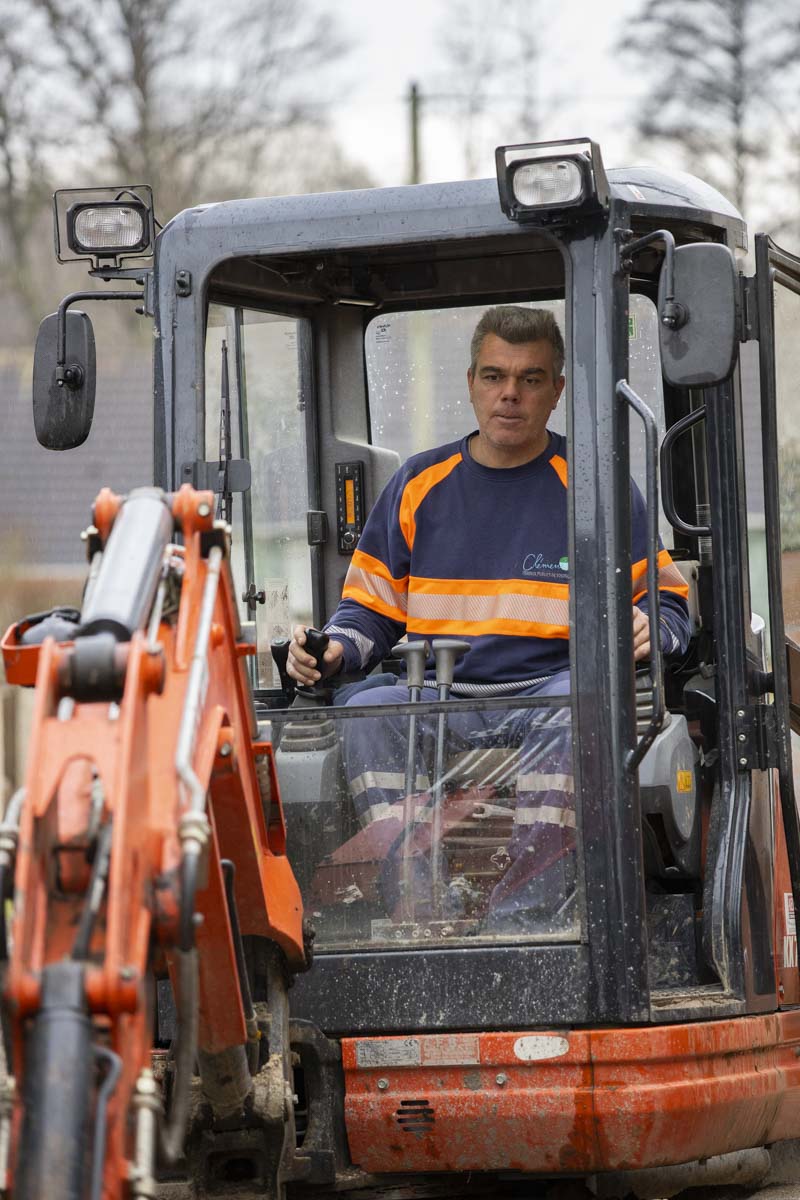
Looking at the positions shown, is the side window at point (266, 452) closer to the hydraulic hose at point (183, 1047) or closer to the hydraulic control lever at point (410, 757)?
the hydraulic control lever at point (410, 757)

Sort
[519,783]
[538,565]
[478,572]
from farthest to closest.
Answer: [478,572], [538,565], [519,783]

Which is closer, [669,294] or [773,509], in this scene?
[669,294]

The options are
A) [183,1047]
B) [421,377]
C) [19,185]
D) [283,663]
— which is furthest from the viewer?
[19,185]

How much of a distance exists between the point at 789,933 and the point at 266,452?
73.8 inches

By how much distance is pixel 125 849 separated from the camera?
2.39 m

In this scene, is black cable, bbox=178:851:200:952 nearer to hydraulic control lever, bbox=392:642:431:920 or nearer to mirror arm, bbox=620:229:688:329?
hydraulic control lever, bbox=392:642:431:920

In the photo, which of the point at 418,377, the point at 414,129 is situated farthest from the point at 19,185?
the point at 418,377

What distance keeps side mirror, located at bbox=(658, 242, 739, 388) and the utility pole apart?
1657 cm

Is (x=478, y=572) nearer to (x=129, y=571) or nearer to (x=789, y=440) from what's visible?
(x=789, y=440)

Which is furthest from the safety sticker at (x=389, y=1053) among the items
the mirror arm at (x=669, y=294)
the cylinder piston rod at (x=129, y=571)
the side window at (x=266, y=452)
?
the mirror arm at (x=669, y=294)

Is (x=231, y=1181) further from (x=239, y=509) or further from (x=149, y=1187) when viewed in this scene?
(x=239, y=509)

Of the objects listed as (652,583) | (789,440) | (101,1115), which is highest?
(789,440)

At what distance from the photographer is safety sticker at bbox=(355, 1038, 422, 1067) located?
3.79m

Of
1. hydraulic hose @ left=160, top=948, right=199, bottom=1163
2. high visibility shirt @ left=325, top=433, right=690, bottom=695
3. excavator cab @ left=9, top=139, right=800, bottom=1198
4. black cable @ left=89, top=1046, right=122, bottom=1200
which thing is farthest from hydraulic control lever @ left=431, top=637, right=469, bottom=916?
black cable @ left=89, top=1046, right=122, bottom=1200
